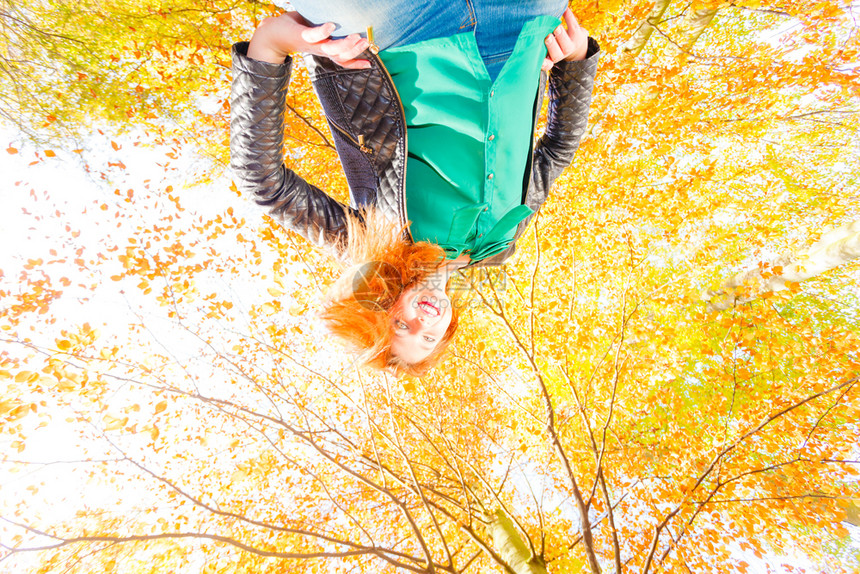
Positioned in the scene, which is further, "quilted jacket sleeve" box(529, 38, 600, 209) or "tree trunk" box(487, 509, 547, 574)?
"tree trunk" box(487, 509, 547, 574)

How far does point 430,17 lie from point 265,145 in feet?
2.94

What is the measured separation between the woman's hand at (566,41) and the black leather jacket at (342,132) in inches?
3.9

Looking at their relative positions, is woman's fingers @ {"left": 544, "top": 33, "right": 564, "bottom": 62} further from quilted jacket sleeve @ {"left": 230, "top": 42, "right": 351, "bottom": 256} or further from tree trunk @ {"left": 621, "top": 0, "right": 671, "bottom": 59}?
tree trunk @ {"left": 621, "top": 0, "right": 671, "bottom": 59}

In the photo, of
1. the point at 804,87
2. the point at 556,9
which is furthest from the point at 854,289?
the point at 556,9

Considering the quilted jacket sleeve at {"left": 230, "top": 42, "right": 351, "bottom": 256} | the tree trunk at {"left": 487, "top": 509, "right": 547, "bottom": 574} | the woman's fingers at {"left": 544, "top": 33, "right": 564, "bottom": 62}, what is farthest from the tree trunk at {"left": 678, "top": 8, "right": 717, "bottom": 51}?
the tree trunk at {"left": 487, "top": 509, "right": 547, "bottom": 574}

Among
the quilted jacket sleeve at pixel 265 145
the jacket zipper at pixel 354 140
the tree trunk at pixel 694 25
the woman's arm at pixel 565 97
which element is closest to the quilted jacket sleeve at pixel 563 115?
the woman's arm at pixel 565 97

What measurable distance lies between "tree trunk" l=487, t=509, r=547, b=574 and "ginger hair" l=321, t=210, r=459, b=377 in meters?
4.16

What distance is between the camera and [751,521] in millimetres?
6996

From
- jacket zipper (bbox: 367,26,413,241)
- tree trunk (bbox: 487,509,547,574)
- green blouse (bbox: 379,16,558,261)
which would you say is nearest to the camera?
jacket zipper (bbox: 367,26,413,241)

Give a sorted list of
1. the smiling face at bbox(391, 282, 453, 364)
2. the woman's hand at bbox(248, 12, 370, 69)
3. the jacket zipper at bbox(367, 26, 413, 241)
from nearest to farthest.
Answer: the woman's hand at bbox(248, 12, 370, 69) → the jacket zipper at bbox(367, 26, 413, 241) → the smiling face at bbox(391, 282, 453, 364)

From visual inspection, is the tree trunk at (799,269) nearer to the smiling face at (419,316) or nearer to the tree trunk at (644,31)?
the tree trunk at (644,31)

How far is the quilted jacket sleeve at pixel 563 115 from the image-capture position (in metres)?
1.97

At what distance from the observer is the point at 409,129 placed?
1.86m

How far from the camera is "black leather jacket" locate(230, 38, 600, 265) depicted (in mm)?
1395
